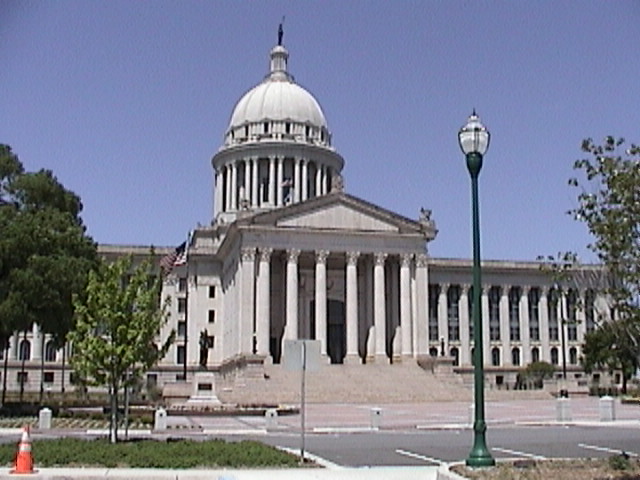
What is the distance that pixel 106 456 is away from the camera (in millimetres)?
18438

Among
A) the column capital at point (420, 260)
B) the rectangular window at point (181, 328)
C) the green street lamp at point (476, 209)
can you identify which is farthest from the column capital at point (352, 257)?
the green street lamp at point (476, 209)

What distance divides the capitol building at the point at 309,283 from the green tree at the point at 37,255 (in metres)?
10.8

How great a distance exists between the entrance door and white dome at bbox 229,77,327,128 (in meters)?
26.4

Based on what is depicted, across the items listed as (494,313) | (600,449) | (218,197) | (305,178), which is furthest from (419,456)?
(218,197)

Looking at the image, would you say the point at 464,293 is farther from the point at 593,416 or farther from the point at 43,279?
the point at 43,279

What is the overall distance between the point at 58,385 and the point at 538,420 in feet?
203

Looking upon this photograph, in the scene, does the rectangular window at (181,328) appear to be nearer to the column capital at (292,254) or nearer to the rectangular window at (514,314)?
the column capital at (292,254)

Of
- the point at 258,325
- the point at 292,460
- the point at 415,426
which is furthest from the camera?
the point at 258,325

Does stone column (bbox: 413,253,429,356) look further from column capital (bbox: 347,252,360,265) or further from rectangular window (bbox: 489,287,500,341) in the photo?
rectangular window (bbox: 489,287,500,341)

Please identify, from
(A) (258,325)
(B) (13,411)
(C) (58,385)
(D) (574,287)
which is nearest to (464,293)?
(A) (258,325)

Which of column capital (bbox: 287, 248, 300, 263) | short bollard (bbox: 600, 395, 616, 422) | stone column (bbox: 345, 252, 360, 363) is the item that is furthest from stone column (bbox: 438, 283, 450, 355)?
short bollard (bbox: 600, 395, 616, 422)

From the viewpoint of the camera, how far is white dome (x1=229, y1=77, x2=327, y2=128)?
99.5 m

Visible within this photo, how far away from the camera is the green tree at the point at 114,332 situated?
77.7 feet

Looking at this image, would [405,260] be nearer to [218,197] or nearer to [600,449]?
[218,197]
